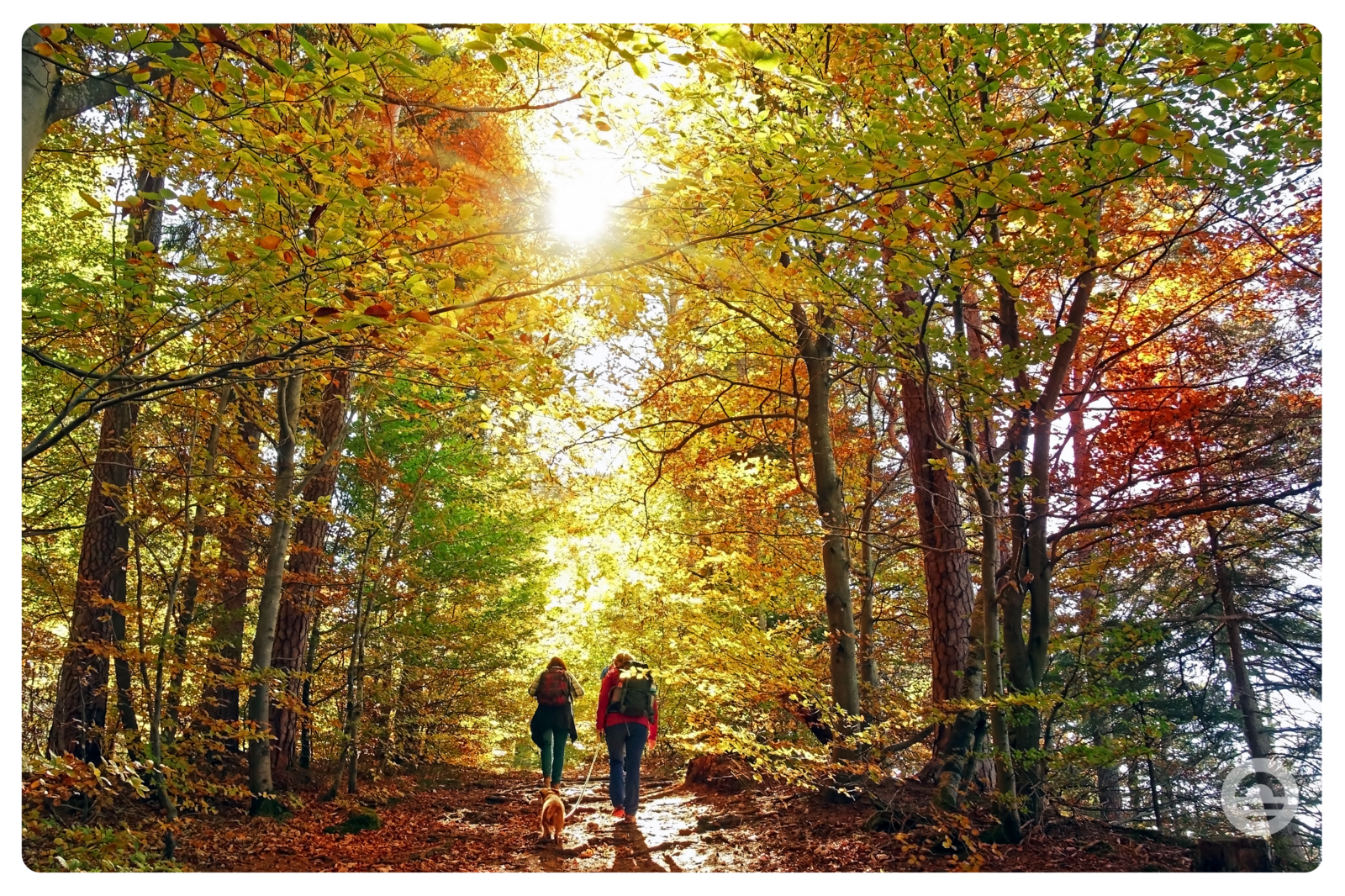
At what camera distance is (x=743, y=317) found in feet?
23.9

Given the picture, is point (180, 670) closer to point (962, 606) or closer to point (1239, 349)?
point (962, 606)

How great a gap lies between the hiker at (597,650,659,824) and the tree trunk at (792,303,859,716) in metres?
1.80

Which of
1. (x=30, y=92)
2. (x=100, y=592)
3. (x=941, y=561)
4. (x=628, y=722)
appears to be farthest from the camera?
(x=941, y=561)

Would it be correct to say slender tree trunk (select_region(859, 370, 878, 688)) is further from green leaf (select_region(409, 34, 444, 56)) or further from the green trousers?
A: green leaf (select_region(409, 34, 444, 56))

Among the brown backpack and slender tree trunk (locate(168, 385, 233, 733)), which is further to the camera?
the brown backpack

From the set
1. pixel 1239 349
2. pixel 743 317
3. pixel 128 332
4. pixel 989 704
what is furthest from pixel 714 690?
pixel 1239 349

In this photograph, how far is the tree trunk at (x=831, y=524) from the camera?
6711 millimetres

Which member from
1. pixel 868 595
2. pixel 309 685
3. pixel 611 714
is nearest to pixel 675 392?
pixel 868 595

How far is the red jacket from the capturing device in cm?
668

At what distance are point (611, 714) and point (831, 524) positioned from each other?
274cm

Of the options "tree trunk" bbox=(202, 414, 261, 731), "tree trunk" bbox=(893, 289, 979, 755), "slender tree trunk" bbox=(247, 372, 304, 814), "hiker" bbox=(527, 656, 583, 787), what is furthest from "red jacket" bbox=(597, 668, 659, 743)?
"tree trunk" bbox=(202, 414, 261, 731)

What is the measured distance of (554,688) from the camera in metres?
7.47

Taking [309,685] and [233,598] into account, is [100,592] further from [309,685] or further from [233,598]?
[309,685]
